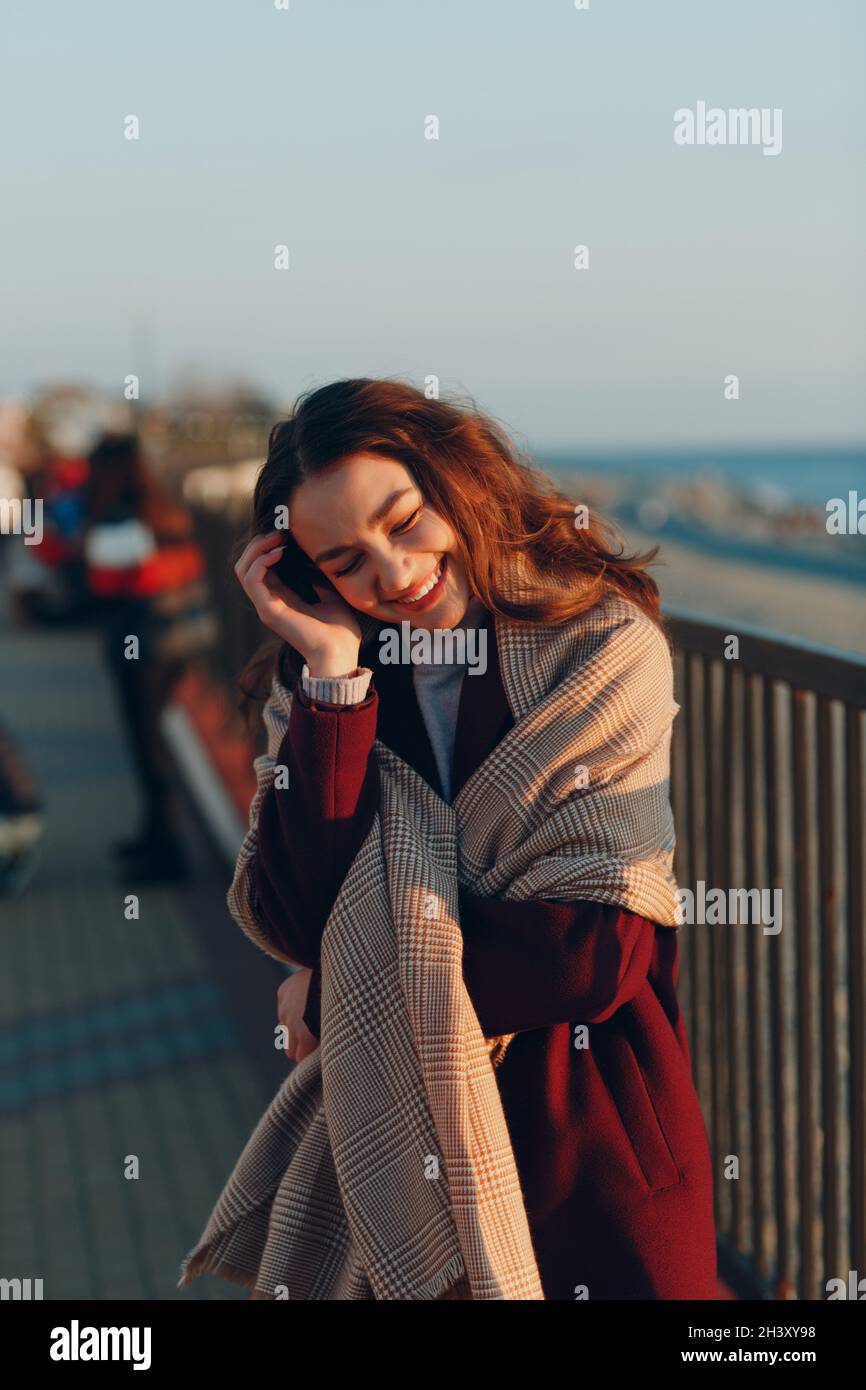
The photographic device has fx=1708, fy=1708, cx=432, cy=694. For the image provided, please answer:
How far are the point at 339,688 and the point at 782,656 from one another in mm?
1325

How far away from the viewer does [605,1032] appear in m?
2.23

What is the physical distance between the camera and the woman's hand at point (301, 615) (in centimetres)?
225

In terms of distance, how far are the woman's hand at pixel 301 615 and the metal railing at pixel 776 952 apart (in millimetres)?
372

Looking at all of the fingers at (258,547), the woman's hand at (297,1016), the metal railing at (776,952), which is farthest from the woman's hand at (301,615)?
the woman's hand at (297,1016)

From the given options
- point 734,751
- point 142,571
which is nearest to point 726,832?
point 734,751

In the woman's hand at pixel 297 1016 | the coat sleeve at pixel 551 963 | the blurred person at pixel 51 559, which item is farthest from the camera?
the blurred person at pixel 51 559

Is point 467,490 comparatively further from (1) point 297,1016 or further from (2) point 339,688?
(1) point 297,1016

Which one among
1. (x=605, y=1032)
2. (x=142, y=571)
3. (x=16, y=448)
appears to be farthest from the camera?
(x=16, y=448)

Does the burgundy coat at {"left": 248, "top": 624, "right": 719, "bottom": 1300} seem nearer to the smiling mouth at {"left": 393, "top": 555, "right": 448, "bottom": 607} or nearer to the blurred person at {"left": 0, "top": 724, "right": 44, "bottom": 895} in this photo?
the smiling mouth at {"left": 393, "top": 555, "right": 448, "bottom": 607}

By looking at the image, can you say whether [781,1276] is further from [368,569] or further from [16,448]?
[16,448]

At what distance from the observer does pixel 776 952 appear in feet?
11.3

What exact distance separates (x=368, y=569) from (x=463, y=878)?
43cm

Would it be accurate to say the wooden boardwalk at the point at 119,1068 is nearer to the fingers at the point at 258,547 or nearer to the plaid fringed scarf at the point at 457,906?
the plaid fringed scarf at the point at 457,906

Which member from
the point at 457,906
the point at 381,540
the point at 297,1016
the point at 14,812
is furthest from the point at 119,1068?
the point at 381,540
